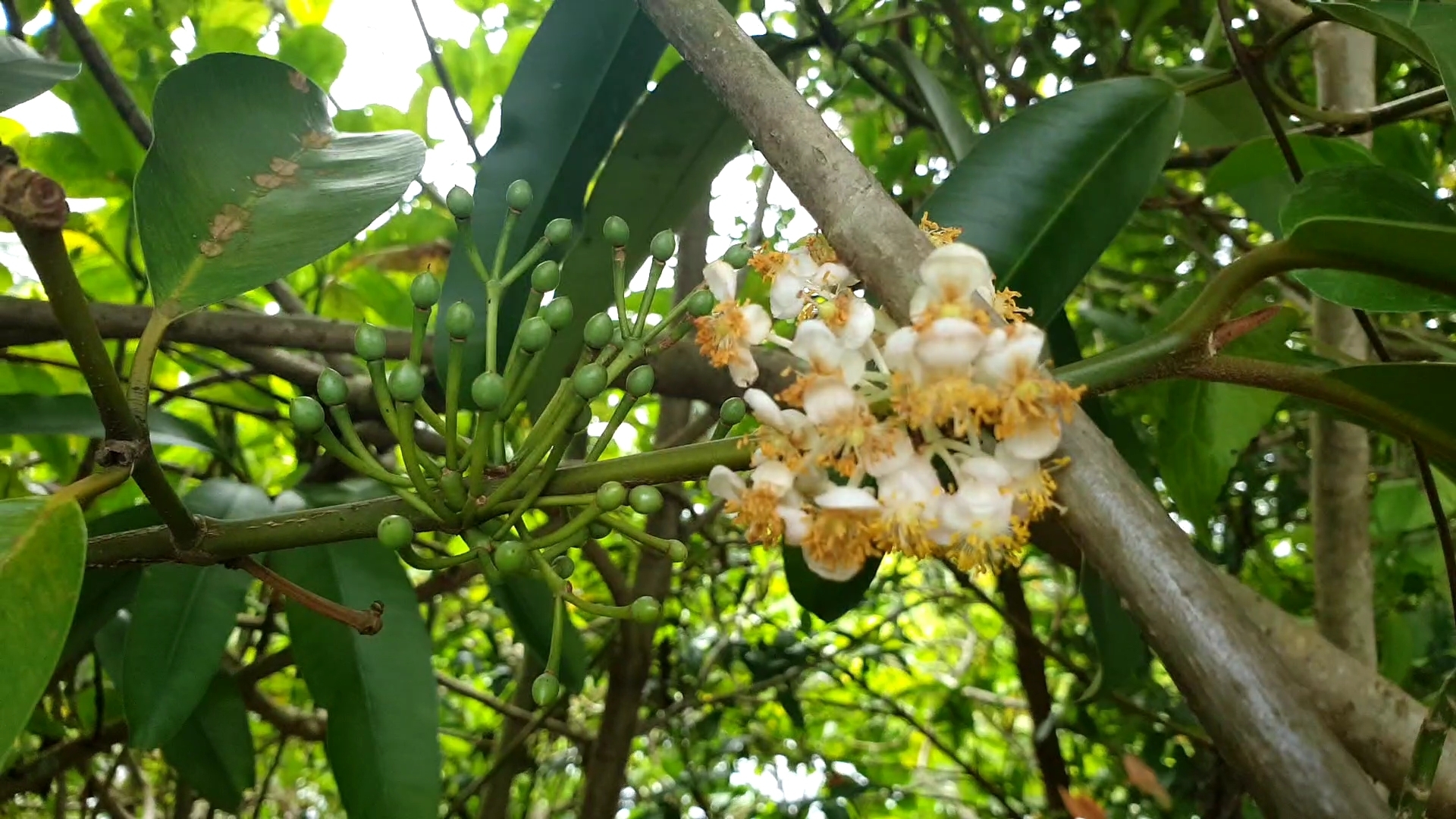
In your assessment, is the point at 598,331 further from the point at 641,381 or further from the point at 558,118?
the point at 558,118

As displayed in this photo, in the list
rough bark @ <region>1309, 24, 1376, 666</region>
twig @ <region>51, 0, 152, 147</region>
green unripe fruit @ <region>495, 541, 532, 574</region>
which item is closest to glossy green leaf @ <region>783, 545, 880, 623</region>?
green unripe fruit @ <region>495, 541, 532, 574</region>

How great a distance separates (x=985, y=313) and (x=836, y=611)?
0.46 m

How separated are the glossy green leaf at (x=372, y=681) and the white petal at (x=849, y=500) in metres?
0.47

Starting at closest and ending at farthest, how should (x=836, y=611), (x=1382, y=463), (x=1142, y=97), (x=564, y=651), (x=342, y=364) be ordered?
1. (x=1142, y=97)
2. (x=836, y=611)
3. (x=564, y=651)
4. (x=342, y=364)
5. (x=1382, y=463)

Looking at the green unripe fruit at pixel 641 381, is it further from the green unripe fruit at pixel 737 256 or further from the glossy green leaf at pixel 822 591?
the glossy green leaf at pixel 822 591

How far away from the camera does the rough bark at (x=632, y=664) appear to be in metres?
1.36

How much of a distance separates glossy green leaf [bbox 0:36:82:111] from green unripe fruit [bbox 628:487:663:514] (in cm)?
38

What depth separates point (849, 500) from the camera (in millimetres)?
399

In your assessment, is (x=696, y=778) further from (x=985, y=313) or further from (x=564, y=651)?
(x=985, y=313)

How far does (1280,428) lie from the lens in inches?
66.4

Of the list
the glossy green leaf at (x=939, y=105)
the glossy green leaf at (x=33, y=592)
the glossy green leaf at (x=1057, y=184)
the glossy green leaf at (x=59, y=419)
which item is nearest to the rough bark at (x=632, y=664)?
the glossy green leaf at (x=939, y=105)

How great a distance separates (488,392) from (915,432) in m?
0.19

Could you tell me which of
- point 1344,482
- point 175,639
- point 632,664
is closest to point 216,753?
point 175,639

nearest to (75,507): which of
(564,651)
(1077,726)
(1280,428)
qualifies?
(564,651)
